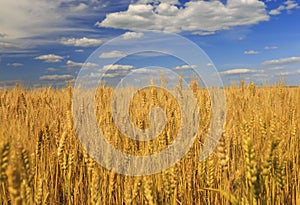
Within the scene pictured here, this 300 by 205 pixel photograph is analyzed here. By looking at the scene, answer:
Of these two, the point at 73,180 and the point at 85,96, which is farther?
the point at 85,96

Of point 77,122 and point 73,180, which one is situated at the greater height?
point 77,122

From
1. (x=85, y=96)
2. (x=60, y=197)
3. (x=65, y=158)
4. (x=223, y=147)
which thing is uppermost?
(x=85, y=96)

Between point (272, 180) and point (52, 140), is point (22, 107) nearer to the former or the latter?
point (52, 140)

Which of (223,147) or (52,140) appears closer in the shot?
(223,147)

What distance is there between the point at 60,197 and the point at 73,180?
0.36 ft

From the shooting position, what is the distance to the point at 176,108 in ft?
8.61

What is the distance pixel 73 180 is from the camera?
175 cm

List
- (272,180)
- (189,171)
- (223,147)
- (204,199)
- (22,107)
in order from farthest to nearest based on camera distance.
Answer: (22,107), (189,171), (204,199), (272,180), (223,147)

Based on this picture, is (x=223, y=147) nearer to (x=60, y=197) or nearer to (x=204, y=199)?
(x=204, y=199)

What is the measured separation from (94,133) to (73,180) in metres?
0.29

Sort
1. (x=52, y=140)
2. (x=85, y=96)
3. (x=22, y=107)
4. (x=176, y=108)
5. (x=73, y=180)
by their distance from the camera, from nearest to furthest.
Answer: (x=73, y=180), (x=52, y=140), (x=176, y=108), (x=85, y=96), (x=22, y=107)

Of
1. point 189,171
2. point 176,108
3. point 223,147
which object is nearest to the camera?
point 223,147

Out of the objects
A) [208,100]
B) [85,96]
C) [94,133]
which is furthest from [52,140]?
[208,100]

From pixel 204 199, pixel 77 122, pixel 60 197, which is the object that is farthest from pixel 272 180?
pixel 77 122
